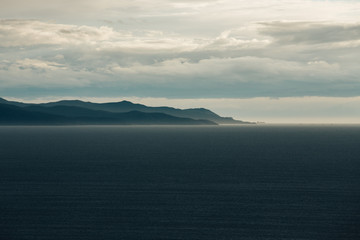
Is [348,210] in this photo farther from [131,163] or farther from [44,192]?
[131,163]

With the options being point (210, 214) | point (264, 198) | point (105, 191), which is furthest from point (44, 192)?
point (264, 198)

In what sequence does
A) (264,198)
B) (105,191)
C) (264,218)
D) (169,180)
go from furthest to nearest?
(169,180) < (105,191) < (264,198) < (264,218)

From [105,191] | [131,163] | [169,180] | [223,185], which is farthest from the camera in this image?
[131,163]

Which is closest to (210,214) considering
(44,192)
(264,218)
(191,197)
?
(264,218)

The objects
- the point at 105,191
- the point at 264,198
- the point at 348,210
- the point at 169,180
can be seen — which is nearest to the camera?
the point at 348,210

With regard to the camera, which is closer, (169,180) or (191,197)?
(191,197)

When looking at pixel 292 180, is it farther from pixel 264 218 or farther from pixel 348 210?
pixel 264 218

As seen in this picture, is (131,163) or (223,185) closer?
(223,185)

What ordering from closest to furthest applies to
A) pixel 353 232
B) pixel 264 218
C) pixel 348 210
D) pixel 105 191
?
pixel 353 232
pixel 264 218
pixel 348 210
pixel 105 191
